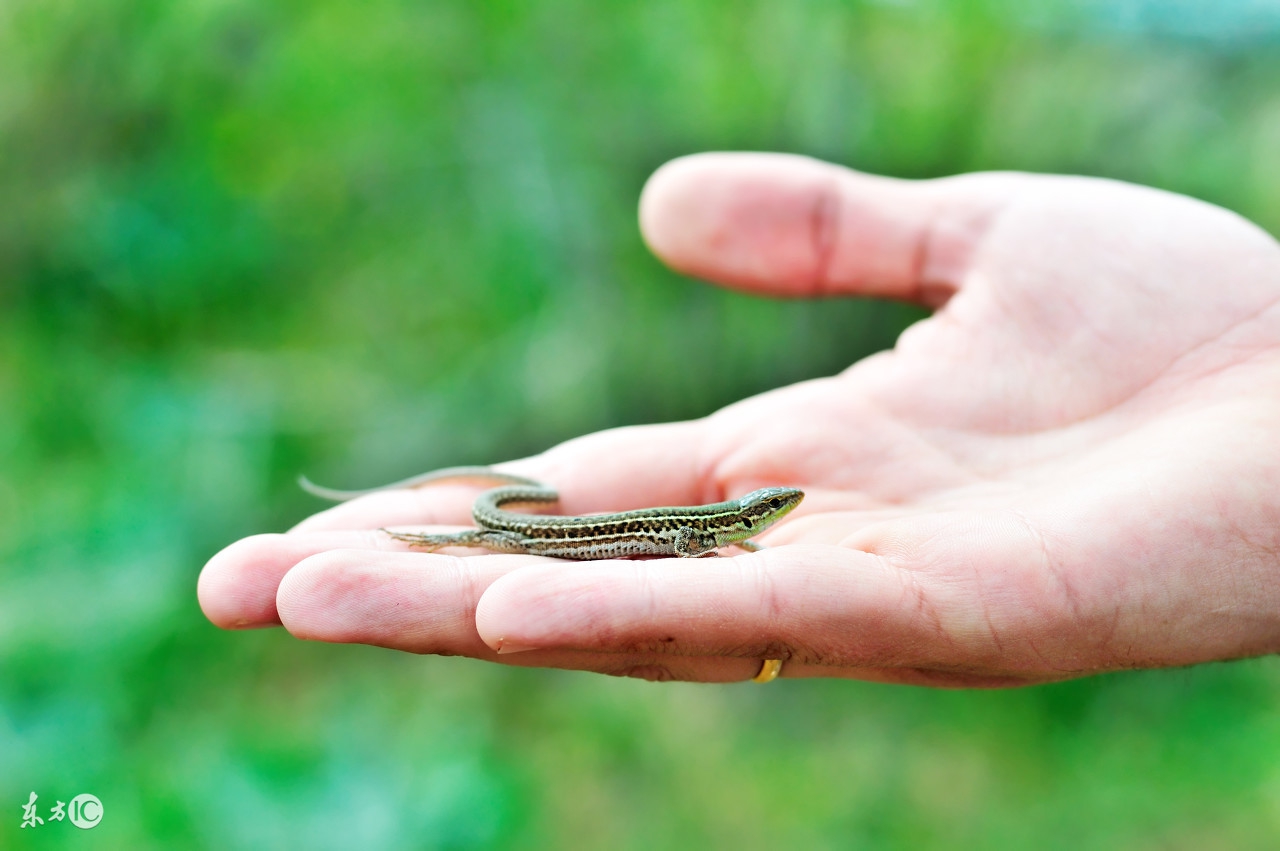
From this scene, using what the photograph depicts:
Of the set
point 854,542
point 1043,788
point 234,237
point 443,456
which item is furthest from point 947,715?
point 234,237

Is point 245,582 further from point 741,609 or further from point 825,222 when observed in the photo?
point 825,222

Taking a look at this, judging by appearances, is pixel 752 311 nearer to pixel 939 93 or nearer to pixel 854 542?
pixel 939 93
